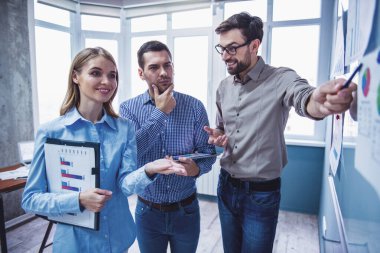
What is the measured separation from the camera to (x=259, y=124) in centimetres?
130

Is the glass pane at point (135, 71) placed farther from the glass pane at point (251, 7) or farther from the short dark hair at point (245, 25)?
the short dark hair at point (245, 25)

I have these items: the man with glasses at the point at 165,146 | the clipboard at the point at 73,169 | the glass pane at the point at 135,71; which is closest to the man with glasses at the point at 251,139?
the man with glasses at the point at 165,146

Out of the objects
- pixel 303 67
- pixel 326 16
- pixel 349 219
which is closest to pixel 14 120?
pixel 349 219

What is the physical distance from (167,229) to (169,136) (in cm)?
47

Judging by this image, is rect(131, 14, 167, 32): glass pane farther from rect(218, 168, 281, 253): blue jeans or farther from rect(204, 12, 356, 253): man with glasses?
rect(218, 168, 281, 253): blue jeans

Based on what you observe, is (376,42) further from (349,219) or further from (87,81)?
(87,81)

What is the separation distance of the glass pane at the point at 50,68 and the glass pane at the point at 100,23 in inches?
14.6

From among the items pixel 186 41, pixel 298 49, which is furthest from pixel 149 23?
pixel 298 49

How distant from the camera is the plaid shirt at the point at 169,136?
131cm

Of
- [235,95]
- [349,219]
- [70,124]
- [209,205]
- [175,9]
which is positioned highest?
[175,9]

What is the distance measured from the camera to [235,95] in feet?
4.72

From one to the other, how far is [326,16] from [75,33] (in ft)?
12.1

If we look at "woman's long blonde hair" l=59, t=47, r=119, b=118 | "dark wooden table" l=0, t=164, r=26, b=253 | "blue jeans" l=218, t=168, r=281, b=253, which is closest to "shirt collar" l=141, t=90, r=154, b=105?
"woman's long blonde hair" l=59, t=47, r=119, b=118

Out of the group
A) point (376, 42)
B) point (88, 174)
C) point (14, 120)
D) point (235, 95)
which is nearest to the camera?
point (376, 42)
